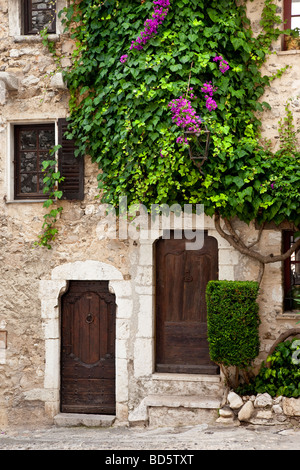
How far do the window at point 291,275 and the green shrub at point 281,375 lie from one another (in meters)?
0.59

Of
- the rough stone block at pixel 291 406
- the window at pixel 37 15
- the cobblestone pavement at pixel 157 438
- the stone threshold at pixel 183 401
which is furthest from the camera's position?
the window at pixel 37 15

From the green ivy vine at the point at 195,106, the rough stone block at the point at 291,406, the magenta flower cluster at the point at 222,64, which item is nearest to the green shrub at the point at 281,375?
the rough stone block at the point at 291,406

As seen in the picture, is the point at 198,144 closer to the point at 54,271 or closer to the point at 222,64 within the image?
the point at 222,64

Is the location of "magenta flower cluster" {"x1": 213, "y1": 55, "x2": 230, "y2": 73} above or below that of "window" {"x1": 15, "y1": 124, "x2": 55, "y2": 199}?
above

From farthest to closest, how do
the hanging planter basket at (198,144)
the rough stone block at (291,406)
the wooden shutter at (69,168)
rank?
the wooden shutter at (69,168) → the hanging planter basket at (198,144) → the rough stone block at (291,406)

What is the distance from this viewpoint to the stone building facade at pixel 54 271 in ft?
25.4

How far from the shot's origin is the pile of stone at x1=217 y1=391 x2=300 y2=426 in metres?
6.93

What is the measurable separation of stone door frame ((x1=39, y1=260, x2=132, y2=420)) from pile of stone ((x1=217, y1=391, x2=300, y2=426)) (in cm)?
148

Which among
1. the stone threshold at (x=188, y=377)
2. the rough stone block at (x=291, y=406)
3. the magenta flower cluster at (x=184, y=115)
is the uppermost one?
the magenta flower cluster at (x=184, y=115)

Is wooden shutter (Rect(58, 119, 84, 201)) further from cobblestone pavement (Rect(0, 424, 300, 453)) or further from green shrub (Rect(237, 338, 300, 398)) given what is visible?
green shrub (Rect(237, 338, 300, 398))

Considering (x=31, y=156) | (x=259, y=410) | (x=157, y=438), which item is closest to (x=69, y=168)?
(x=31, y=156)

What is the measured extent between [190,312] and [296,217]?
1.85 metres

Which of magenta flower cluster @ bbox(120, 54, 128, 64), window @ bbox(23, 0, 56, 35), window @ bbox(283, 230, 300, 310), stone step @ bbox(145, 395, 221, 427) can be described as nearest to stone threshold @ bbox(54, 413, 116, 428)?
stone step @ bbox(145, 395, 221, 427)

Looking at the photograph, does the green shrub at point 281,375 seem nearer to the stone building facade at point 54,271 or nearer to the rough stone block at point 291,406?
the rough stone block at point 291,406
